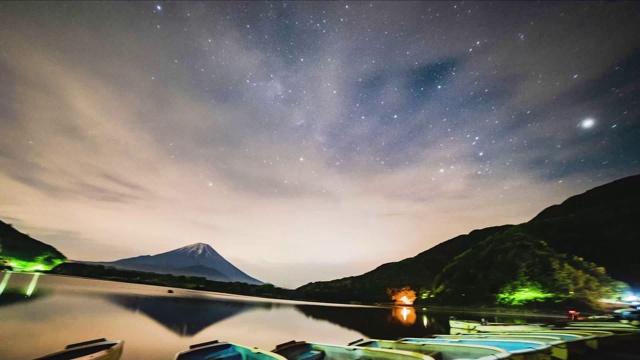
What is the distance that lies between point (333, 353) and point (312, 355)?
76cm

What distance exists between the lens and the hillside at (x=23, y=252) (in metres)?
154

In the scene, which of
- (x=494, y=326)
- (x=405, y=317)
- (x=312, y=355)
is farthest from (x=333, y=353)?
(x=405, y=317)

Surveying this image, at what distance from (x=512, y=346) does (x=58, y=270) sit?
227 meters

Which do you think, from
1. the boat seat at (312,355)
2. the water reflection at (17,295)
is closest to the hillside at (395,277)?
the water reflection at (17,295)

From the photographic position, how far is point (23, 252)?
170 meters

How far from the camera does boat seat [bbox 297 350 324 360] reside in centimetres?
959

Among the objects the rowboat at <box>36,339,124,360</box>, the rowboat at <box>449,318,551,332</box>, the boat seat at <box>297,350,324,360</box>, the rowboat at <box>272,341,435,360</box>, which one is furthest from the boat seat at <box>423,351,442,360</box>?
the rowboat at <box>36,339,124,360</box>

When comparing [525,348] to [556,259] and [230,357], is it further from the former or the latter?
[556,259]

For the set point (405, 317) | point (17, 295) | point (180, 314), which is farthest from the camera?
point (405, 317)

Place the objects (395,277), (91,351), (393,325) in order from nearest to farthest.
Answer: (91,351) → (393,325) → (395,277)

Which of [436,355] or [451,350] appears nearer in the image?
[451,350]

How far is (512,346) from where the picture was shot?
934cm

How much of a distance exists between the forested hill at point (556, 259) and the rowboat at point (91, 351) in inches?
2116

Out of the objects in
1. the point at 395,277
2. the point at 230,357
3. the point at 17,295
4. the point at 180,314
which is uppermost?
the point at 395,277
